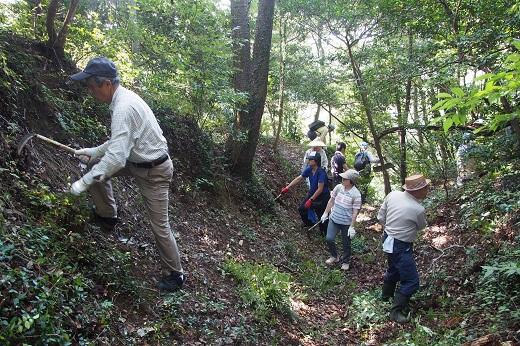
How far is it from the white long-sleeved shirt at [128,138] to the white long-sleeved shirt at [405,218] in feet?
11.9

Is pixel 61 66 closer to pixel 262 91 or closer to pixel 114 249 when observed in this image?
pixel 114 249

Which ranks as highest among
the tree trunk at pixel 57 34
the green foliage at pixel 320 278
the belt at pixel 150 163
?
the tree trunk at pixel 57 34

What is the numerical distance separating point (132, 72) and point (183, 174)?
2.34 meters

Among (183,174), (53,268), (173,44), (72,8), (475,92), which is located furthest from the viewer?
(183,174)

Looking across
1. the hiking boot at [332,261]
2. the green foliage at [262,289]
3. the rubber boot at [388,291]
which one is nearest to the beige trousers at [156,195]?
the green foliage at [262,289]

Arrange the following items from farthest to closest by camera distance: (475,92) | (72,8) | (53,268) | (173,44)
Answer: (173,44) < (72,8) < (53,268) < (475,92)

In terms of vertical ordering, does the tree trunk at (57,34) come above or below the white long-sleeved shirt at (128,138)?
above

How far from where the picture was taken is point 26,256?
11.8 feet

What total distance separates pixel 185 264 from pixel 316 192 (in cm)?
479

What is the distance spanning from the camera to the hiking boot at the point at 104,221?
16.7ft

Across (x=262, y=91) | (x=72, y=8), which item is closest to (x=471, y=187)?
(x=262, y=91)

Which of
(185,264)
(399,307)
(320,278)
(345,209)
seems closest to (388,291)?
(399,307)

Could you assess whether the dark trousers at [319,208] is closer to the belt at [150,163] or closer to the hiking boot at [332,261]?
the hiking boot at [332,261]

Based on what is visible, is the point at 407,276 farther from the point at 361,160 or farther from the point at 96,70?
the point at 361,160
